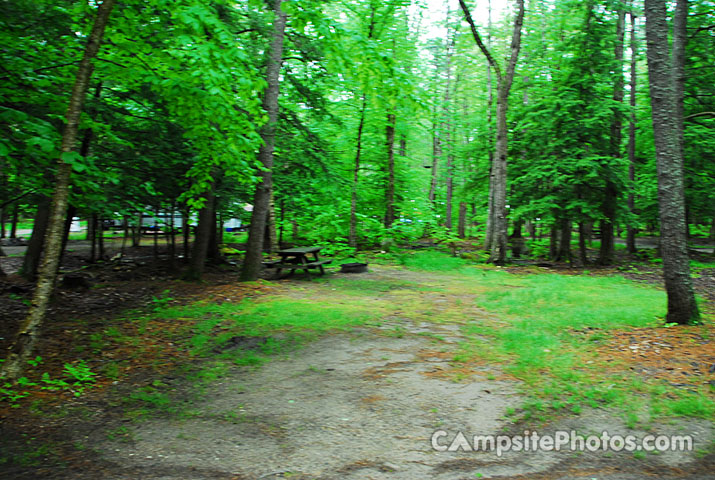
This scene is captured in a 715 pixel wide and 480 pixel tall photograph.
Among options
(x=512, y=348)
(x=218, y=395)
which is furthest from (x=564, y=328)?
(x=218, y=395)

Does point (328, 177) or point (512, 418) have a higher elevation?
point (328, 177)

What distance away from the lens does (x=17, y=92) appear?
5.57 meters

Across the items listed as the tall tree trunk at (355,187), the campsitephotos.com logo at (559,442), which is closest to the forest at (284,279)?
the campsitephotos.com logo at (559,442)

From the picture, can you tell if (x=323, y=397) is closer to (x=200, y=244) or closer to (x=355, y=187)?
(x=200, y=244)

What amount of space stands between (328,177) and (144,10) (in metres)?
7.81

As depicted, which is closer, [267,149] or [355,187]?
[267,149]

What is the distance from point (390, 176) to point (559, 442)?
18.3 meters

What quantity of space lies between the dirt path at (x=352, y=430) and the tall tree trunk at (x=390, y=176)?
1573cm

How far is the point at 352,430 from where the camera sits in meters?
4.18

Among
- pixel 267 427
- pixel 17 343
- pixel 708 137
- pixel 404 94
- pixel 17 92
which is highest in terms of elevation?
pixel 708 137

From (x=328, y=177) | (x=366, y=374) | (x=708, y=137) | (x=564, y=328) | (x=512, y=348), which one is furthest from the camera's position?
(x=708, y=137)

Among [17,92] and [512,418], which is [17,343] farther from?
[512,418]

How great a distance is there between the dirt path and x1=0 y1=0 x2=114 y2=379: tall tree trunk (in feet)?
4.42

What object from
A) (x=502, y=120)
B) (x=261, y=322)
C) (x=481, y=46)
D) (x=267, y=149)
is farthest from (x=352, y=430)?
(x=481, y=46)
